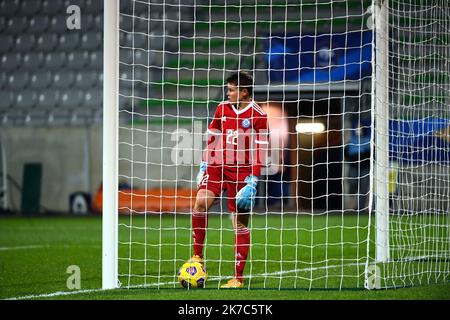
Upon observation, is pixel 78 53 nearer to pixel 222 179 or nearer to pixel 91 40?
pixel 91 40

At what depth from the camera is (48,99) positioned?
54.2ft

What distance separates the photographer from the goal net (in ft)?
19.9

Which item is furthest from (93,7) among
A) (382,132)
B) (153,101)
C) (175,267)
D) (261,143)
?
(261,143)

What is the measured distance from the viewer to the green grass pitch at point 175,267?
5504mm

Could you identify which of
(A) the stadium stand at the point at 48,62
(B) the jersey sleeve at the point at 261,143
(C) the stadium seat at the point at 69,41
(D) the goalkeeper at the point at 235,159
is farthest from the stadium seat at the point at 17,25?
(B) the jersey sleeve at the point at 261,143

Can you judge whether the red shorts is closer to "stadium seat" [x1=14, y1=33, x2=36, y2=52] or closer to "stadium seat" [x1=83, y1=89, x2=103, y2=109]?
"stadium seat" [x1=83, y1=89, x2=103, y2=109]

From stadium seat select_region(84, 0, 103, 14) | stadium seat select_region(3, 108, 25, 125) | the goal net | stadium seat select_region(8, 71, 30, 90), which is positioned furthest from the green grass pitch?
stadium seat select_region(84, 0, 103, 14)

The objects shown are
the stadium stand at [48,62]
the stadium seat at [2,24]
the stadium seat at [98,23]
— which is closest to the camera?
the stadium stand at [48,62]

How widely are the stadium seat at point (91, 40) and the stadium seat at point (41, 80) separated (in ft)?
2.96

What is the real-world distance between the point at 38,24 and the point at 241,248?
40.2 ft

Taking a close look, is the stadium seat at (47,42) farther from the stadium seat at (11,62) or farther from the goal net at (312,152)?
the goal net at (312,152)

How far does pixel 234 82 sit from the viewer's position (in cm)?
606

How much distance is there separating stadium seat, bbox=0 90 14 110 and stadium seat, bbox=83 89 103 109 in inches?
57.1
